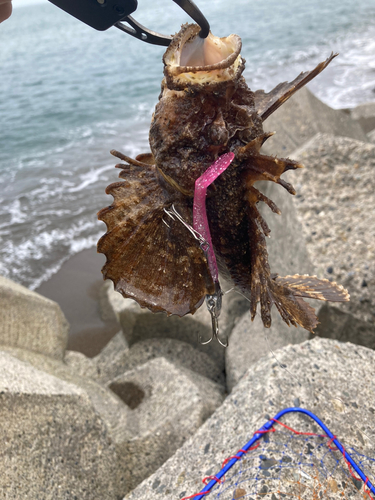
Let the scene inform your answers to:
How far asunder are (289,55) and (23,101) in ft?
45.7

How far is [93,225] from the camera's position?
8.62m

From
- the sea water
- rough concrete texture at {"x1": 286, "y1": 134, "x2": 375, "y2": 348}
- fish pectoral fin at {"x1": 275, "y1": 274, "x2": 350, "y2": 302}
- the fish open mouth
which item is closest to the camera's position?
the fish open mouth

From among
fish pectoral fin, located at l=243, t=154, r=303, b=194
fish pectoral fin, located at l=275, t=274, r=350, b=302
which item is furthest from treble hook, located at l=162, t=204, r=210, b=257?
fish pectoral fin, located at l=275, t=274, r=350, b=302

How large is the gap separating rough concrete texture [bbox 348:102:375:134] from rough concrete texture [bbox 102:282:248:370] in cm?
688

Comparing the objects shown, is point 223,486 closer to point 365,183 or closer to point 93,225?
point 365,183

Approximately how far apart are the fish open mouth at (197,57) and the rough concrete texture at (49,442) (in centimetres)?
219

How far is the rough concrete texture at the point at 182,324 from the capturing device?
451 centimetres

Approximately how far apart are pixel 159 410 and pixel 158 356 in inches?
48.6

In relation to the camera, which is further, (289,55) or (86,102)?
(289,55)

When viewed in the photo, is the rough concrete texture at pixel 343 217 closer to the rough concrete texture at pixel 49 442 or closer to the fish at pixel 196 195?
the fish at pixel 196 195

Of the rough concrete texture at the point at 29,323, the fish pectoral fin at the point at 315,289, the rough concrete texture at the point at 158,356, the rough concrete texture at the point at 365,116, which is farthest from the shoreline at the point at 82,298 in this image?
the rough concrete texture at the point at 365,116

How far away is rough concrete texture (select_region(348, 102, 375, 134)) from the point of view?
30.6 ft

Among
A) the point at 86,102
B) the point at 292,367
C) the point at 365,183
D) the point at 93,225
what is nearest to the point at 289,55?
the point at 86,102

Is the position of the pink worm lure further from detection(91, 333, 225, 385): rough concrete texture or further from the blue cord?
detection(91, 333, 225, 385): rough concrete texture
